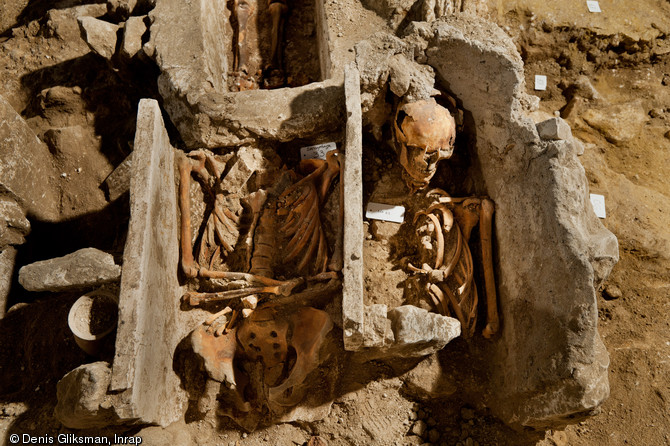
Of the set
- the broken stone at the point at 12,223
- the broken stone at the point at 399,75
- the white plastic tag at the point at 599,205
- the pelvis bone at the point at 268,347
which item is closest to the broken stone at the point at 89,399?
the pelvis bone at the point at 268,347

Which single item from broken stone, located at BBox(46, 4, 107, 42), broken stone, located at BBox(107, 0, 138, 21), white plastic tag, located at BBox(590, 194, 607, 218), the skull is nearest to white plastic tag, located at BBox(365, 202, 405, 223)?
the skull

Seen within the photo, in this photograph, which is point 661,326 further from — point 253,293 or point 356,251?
point 253,293

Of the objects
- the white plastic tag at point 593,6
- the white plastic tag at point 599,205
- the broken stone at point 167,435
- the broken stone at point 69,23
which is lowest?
the broken stone at point 167,435

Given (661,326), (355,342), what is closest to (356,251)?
(355,342)

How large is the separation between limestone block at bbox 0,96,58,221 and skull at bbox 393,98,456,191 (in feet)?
8.78

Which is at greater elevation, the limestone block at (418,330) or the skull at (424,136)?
the skull at (424,136)

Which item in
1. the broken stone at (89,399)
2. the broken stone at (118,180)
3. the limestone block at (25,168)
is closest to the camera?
the broken stone at (89,399)

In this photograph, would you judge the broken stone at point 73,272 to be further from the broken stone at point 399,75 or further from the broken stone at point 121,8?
the broken stone at point 121,8

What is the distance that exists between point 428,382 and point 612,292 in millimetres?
1672

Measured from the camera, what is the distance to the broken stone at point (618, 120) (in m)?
4.58

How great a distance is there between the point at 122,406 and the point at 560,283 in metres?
2.35

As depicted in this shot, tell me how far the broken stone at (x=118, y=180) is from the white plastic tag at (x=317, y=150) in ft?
4.56

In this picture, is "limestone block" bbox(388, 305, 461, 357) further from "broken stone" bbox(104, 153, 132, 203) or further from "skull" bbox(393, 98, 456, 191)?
"broken stone" bbox(104, 153, 132, 203)

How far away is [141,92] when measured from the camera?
4.34 meters
